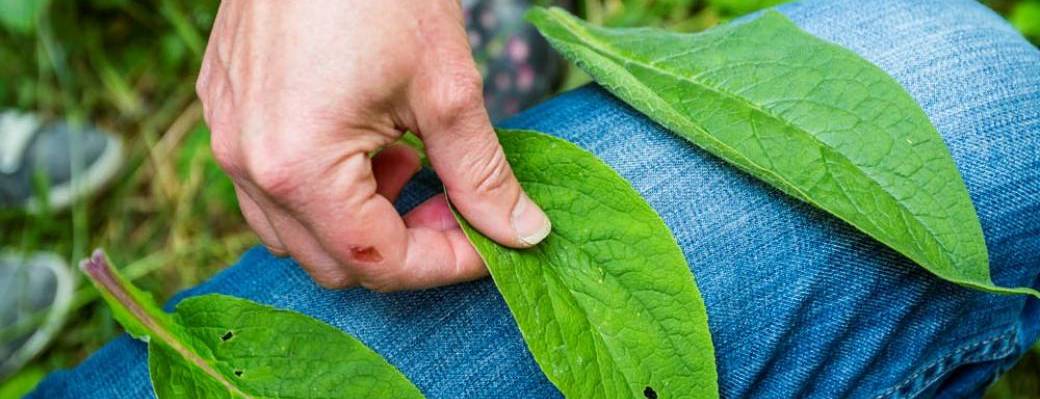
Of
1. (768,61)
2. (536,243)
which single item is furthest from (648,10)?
(536,243)

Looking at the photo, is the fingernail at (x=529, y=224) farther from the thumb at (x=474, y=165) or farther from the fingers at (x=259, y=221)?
the fingers at (x=259, y=221)

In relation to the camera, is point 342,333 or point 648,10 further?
point 648,10

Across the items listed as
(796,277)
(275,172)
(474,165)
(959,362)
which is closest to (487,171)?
(474,165)

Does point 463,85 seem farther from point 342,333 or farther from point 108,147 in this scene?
point 108,147

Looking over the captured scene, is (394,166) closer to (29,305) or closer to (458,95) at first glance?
(458,95)

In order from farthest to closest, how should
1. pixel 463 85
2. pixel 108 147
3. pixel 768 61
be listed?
pixel 108 147, pixel 768 61, pixel 463 85

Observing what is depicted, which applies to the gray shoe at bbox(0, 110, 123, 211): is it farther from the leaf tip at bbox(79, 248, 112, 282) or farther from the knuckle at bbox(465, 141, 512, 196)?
the knuckle at bbox(465, 141, 512, 196)

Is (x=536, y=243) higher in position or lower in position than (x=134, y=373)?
higher

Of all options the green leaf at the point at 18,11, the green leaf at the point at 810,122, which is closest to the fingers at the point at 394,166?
the green leaf at the point at 810,122
